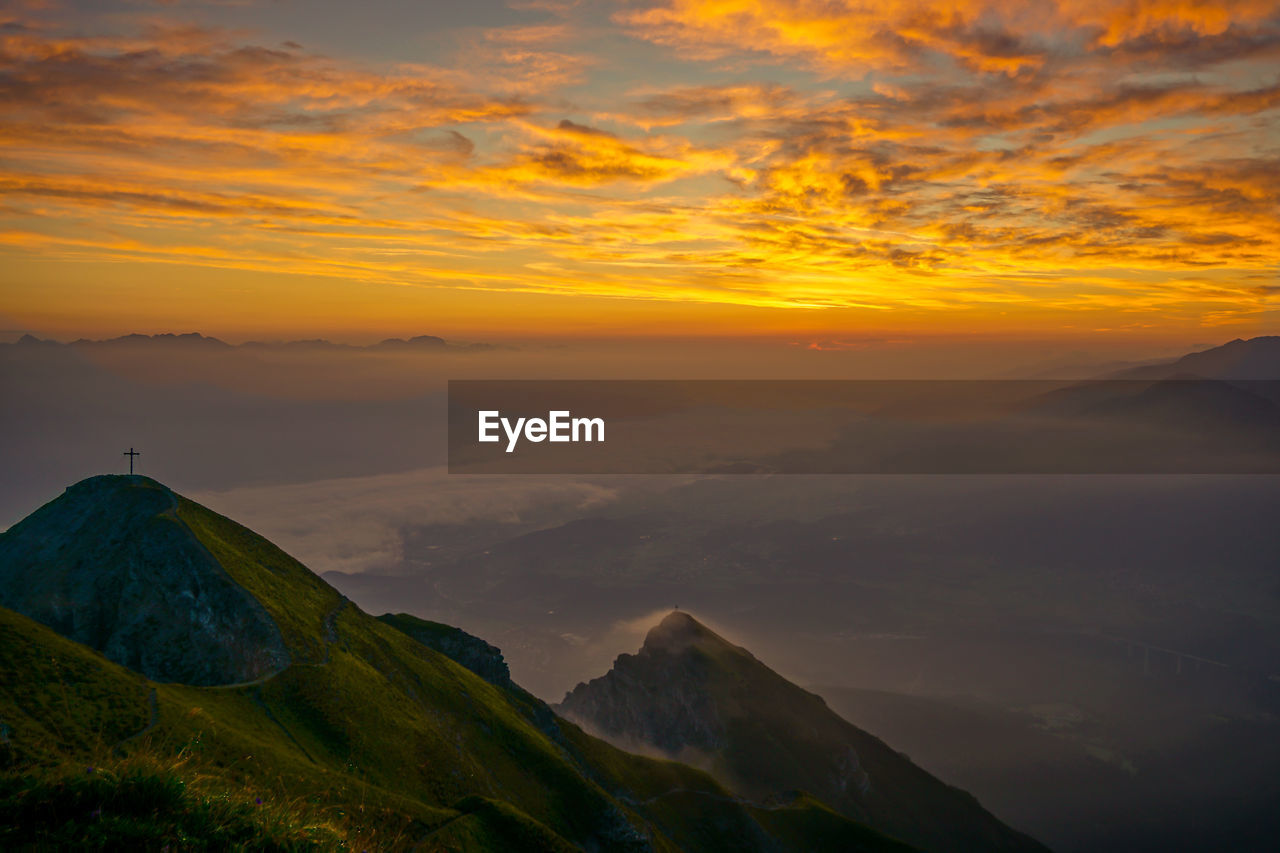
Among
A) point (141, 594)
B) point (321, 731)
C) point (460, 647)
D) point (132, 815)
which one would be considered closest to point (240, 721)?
point (321, 731)

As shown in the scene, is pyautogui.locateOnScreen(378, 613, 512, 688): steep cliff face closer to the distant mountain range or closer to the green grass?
the distant mountain range

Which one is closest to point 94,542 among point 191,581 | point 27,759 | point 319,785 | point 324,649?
point 191,581

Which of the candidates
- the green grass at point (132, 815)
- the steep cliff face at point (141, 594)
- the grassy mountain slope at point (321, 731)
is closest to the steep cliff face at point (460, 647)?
the grassy mountain slope at point (321, 731)

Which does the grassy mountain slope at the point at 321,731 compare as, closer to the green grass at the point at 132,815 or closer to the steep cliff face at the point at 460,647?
the green grass at the point at 132,815

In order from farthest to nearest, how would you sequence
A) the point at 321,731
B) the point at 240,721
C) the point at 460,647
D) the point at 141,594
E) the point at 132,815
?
the point at 460,647 → the point at 141,594 → the point at 321,731 → the point at 240,721 → the point at 132,815

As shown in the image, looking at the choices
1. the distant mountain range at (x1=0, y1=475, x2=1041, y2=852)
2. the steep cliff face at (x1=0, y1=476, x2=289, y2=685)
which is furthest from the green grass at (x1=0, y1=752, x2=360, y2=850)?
the steep cliff face at (x1=0, y1=476, x2=289, y2=685)

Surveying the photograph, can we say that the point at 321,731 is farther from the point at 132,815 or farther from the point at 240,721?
the point at 132,815
